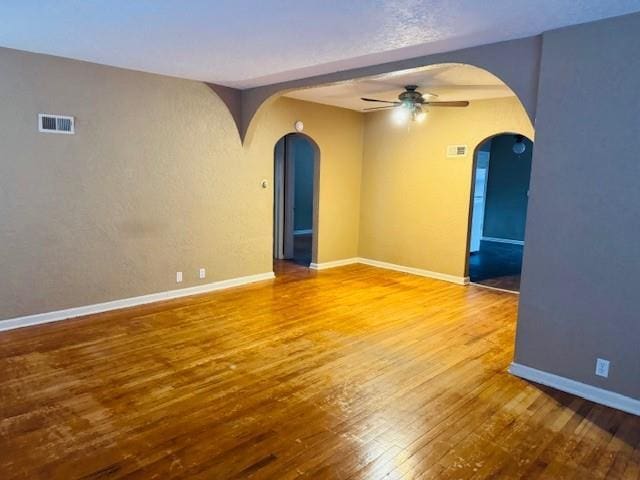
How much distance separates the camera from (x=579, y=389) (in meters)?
3.08

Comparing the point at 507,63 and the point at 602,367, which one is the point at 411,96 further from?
the point at 602,367

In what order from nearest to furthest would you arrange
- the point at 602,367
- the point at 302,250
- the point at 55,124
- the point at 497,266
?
the point at 602,367 → the point at 55,124 → the point at 497,266 → the point at 302,250

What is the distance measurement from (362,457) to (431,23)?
9.12ft

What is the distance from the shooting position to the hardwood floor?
89.5 inches

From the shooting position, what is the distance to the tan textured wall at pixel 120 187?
13.1ft

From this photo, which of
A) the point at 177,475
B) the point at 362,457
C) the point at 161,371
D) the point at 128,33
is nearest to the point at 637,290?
the point at 362,457

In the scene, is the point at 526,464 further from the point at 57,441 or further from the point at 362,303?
the point at 362,303

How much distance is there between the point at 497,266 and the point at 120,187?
624cm

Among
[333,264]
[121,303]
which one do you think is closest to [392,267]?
[333,264]

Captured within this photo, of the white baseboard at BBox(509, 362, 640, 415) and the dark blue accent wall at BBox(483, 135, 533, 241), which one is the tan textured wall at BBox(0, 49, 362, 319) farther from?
the dark blue accent wall at BBox(483, 135, 533, 241)

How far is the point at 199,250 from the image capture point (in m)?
5.42

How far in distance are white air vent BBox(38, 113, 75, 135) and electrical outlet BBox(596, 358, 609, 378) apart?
4.96 m

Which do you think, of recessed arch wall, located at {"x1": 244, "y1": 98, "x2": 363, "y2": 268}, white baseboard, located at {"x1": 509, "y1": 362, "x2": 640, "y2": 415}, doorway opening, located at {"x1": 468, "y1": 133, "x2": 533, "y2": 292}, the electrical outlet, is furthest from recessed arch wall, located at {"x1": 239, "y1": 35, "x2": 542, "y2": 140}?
doorway opening, located at {"x1": 468, "y1": 133, "x2": 533, "y2": 292}

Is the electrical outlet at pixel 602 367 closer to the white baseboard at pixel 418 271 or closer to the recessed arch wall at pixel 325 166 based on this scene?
the white baseboard at pixel 418 271
